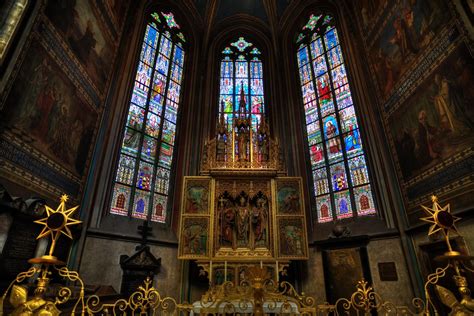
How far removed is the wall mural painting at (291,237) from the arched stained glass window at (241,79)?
Result: 5.48m

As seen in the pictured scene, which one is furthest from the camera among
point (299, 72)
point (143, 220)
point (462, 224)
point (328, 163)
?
point (299, 72)

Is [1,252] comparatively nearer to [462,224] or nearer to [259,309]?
[259,309]

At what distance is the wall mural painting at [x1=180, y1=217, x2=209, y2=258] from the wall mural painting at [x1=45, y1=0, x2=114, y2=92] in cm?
526

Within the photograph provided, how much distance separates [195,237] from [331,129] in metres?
6.57

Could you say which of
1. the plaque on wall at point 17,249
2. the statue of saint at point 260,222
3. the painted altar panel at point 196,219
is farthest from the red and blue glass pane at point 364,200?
the plaque on wall at point 17,249

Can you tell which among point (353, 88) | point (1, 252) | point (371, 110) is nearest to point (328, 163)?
point (371, 110)

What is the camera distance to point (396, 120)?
8.65 metres

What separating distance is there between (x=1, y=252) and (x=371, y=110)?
10.5 m

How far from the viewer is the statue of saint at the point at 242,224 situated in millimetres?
8266

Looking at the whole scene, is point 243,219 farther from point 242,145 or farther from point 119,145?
point 119,145

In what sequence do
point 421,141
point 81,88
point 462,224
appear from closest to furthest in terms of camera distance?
point 462,224 → point 421,141 → point 81,88

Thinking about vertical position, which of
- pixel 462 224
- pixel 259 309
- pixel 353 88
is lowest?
pixel 259 309

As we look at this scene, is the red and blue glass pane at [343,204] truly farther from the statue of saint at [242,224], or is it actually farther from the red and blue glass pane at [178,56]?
the red and blue glass pane at [178,56]

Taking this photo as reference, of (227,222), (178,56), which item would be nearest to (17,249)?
(227,222)
